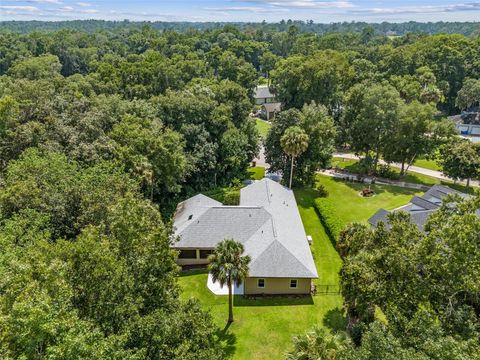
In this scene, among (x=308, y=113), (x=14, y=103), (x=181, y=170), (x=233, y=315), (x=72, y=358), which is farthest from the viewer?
(x=308, y=113)

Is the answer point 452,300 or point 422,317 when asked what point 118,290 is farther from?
point 452,300

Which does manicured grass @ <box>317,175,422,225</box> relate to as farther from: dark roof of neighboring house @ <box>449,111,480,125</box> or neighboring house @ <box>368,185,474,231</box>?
dark roof of neighboring house @ <box>449,111,480,125</box>

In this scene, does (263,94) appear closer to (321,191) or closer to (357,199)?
(321,191)

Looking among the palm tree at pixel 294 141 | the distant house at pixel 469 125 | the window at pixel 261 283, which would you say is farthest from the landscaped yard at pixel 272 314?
the distant house at pixel 469 125

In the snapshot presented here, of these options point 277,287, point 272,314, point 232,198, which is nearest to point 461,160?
point 232,198

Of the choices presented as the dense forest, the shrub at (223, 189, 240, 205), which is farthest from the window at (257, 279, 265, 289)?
the shrub at (223, 189, 240, 205)

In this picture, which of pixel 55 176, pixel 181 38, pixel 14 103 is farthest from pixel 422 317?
pixel 181 38

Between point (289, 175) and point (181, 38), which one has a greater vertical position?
point (181, 38)
